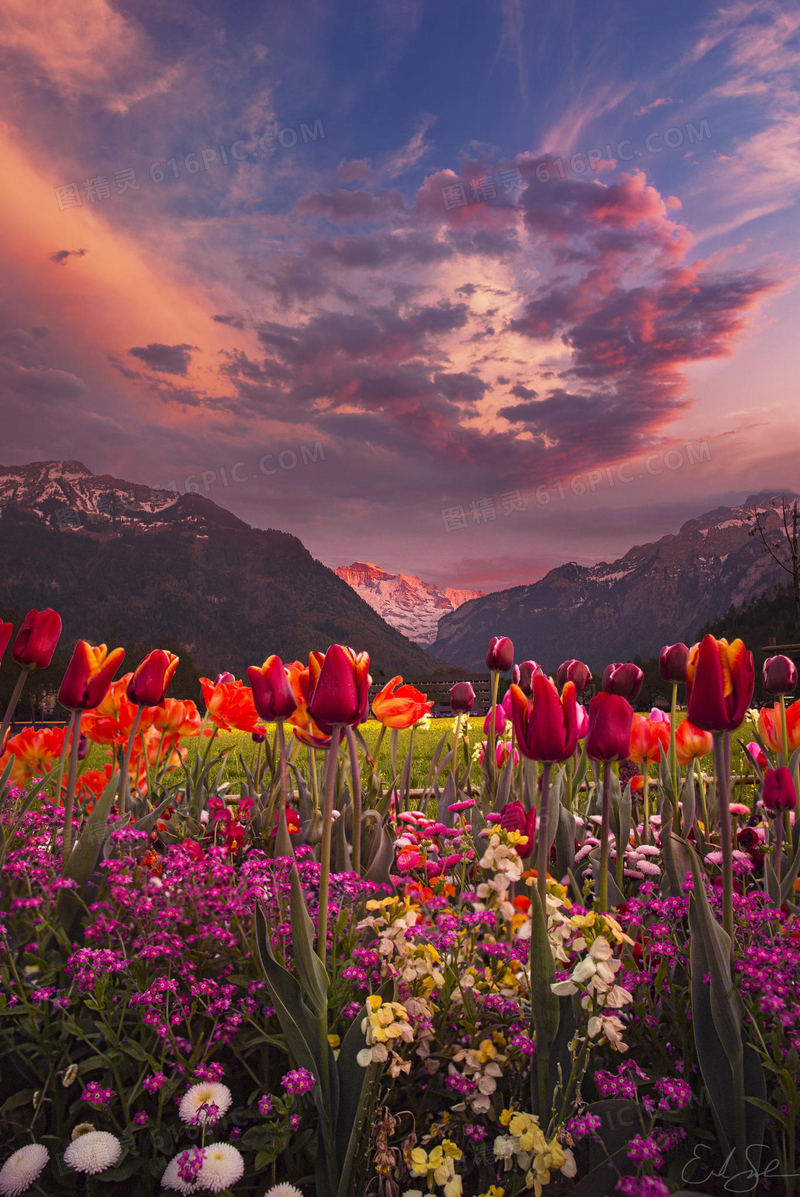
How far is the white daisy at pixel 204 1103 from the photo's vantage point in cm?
144

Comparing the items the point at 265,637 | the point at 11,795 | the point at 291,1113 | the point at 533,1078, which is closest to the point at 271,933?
the point at 291,1113

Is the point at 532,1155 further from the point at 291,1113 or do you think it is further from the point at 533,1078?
the point at 291,1113

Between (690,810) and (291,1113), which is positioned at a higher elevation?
(690,810)

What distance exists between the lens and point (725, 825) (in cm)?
160

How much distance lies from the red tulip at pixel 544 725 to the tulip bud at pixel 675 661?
133 centimetres

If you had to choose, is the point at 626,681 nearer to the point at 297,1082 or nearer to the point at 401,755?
the point at 297,1082

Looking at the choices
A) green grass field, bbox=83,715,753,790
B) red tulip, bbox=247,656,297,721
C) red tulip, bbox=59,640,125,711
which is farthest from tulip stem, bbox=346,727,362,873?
green grass field, bbox=83,715,753,790

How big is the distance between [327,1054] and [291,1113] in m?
0.18

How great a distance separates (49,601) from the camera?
184875mm

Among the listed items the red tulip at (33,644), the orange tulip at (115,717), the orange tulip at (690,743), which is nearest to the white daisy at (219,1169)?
the red tulip at (33,644)

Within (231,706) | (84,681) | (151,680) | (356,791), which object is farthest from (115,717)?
(356,791)

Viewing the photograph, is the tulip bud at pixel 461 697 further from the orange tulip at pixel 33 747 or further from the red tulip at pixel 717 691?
the red tulip at pixel 717 691

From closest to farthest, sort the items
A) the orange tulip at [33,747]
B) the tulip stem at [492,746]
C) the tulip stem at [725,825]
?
the tulip stem at [725,825] → the tulip stem at [492,746] → the orange tulip at [33,747]

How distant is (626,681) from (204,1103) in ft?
6.38
